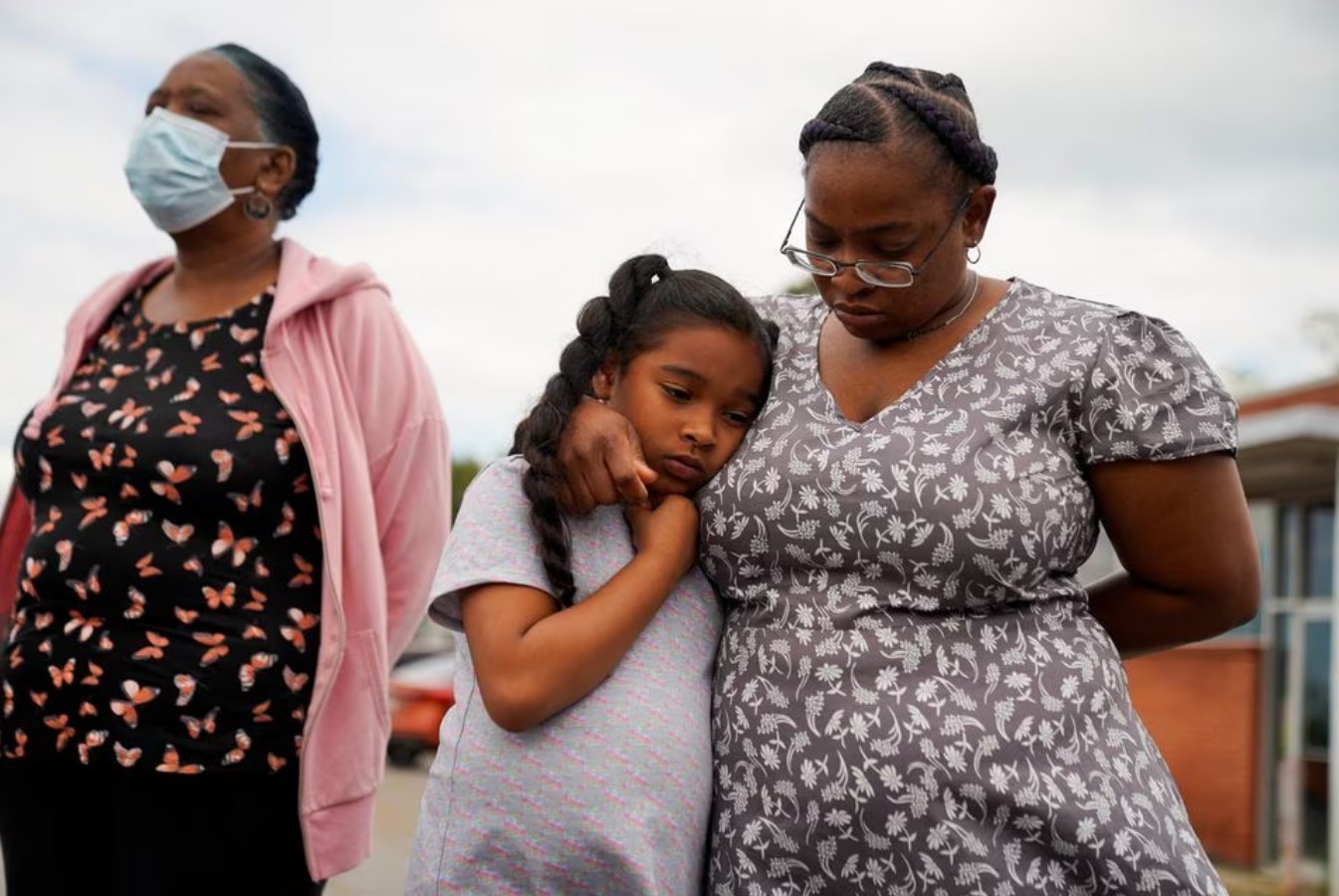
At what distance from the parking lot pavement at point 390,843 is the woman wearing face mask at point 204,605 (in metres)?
2.62

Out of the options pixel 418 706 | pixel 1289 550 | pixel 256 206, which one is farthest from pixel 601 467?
pixel 418 706

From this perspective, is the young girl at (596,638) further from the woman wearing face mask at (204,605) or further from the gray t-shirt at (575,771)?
the woman wearing face mask at (204,605)

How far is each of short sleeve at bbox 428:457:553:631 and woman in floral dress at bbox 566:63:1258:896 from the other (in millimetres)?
116

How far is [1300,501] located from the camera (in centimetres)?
1238

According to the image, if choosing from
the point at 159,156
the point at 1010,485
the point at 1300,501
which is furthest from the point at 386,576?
the point at 1300,501

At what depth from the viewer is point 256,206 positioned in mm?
3771

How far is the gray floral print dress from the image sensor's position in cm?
229

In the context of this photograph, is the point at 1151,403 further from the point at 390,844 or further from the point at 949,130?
the point at 390,844

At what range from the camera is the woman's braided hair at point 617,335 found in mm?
2549

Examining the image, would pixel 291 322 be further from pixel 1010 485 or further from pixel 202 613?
pixel 1010 485

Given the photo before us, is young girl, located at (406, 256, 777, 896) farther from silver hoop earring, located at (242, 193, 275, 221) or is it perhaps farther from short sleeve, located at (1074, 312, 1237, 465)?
silver hoop earring, located at (242, 193, 275, 221)

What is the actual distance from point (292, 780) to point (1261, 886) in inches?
422

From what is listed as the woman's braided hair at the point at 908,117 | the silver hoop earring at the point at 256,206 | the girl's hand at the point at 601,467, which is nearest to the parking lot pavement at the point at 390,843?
the silver hoop earring at the point at 256,206

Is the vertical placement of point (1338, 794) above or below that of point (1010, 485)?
below
